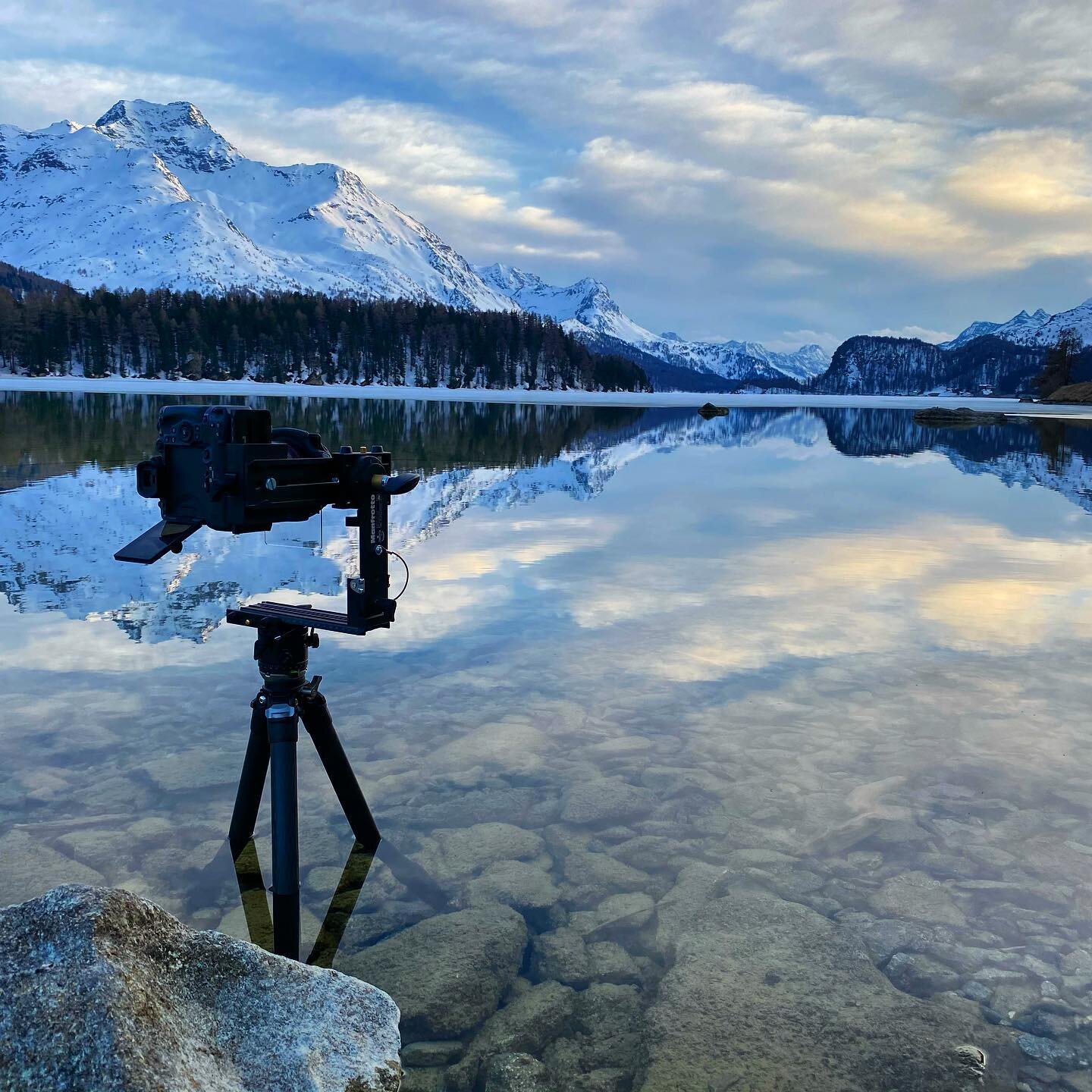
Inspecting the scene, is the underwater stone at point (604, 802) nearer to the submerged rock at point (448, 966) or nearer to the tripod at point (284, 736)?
the submerged rock at point (448, 966)

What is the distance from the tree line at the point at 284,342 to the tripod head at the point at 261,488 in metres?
145

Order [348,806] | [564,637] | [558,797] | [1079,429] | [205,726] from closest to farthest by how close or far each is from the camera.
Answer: [348,806] → [558,797] → [205,726] → [564,637] → [1079,429]

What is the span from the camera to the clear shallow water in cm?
430

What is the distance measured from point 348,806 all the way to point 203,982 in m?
2.06

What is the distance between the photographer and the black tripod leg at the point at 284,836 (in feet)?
14.5

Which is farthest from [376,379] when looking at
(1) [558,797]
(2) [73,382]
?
(1) [558,797]

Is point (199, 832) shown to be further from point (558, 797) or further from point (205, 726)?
point (558, 797)

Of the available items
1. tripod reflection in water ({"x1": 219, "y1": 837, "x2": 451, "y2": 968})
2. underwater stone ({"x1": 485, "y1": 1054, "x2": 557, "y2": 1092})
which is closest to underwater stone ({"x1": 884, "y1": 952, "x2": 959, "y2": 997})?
underwater stone ({"x1": 485, "y1": 1054, "x2": 557, "y2": 1092})

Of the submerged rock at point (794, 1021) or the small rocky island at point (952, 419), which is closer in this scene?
the submerged rock at point (794, 1021)

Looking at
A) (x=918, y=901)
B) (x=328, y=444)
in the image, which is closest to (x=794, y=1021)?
(x=918, y=901)

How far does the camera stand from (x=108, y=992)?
279 centimetres

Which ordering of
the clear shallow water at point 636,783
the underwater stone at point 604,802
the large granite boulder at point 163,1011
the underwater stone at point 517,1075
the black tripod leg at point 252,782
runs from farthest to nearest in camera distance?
1. the underwater stone at point 604,802
2. the black tripod leg at point 252,782
3. the clear shallow water at point 636,783
4. the underwater stone at point 517,1075
5. the large granite boulder at point 163,1011

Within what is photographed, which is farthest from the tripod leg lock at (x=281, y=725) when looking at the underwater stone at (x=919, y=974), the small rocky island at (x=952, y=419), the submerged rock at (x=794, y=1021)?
the small rocky island at (x=952, y=419)

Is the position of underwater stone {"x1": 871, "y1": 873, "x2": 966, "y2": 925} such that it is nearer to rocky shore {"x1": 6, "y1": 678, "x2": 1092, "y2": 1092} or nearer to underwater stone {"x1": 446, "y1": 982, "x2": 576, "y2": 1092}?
rocky shore {"x1": 6, "y1": 678, "x2": 1092, "y2": 1092}
